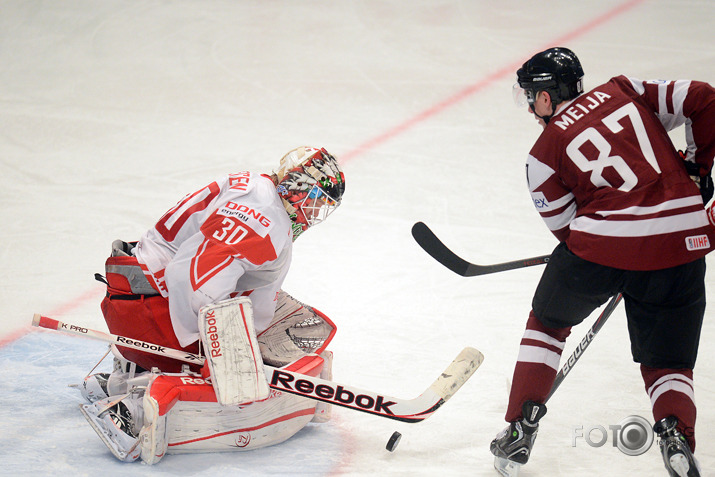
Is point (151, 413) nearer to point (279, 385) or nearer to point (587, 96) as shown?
point (279, 385)

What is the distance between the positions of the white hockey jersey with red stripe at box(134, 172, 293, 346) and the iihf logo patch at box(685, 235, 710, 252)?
3.92 feet

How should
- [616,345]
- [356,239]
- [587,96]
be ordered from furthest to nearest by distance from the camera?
[356,239] < [616,345] < [587,96]

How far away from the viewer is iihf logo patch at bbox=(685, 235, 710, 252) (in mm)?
2188

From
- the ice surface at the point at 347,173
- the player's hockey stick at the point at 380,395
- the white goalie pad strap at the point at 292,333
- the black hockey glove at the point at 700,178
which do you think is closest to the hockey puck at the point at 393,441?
the ice surface at the point at 347,173

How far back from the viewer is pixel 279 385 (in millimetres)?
2338

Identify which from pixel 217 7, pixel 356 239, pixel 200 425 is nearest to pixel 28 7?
pixel 217 7

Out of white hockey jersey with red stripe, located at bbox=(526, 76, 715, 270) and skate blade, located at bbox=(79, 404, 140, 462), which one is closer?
white hockey jersey with red stripe, located at bbox=(526, 76, 715, 270)

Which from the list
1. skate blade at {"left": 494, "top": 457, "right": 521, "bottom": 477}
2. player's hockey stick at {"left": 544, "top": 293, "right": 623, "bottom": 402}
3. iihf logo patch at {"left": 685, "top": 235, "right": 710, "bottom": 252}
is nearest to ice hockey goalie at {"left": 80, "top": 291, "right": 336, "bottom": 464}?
skate blade at {"left": 494, "top": 457, "right": 521, "bottom": 477}

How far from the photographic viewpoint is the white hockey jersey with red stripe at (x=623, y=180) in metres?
2.18

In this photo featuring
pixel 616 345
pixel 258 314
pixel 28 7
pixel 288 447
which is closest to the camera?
pixel 288 447

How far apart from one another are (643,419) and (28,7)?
20.1 feet

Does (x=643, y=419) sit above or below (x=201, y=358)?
below

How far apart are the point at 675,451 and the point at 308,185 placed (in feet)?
4.37

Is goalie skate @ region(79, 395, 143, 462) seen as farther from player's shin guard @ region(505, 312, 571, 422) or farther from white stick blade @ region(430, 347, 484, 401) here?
player's shin guard @ region(505, 312, 571, 422)
